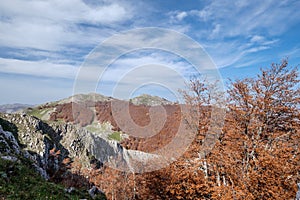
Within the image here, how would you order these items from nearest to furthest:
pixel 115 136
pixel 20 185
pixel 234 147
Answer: pixel 20 185 < pixel 234 147 < pixel 115 136

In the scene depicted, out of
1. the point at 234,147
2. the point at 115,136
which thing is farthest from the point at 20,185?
the point at 115,136

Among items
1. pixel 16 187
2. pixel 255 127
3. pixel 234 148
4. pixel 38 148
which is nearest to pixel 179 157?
pixel 234 148

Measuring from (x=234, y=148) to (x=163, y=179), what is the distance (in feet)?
36.2

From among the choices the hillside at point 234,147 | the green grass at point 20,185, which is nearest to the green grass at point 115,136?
the hillside at point 234,147

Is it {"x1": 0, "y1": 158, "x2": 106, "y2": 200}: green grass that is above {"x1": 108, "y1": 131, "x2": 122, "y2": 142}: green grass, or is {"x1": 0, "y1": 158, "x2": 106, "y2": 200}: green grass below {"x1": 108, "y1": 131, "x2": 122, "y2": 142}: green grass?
above

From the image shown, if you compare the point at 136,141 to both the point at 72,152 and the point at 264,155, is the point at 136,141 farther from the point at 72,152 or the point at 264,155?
the point at 264,155

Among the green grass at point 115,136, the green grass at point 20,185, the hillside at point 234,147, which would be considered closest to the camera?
the green grass at point 20,185

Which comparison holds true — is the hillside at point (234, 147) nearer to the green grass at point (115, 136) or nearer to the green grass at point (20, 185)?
the green grass at point (20, 185)

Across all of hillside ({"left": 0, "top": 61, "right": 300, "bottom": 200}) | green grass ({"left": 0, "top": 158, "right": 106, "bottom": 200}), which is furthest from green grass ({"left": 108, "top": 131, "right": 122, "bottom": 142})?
green grass ({"left": 0, "top": 158, "right": 106, "bottom": 200})

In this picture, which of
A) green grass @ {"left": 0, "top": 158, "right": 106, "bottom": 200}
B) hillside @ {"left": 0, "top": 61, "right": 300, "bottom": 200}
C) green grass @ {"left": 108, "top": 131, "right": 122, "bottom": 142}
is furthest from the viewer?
green grass @ {"left": 108, "top": 131, "right": 122, "bottom": 142}

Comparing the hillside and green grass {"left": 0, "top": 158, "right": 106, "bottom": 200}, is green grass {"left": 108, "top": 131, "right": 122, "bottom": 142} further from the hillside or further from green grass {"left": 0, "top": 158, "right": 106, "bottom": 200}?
green grass {"left": 0, "top": 158, "right": 106, "bottom": 200}

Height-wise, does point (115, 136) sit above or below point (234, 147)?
below

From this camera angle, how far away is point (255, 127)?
1967 centimetres

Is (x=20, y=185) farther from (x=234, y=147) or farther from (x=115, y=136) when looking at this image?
(x=115, y=136)
